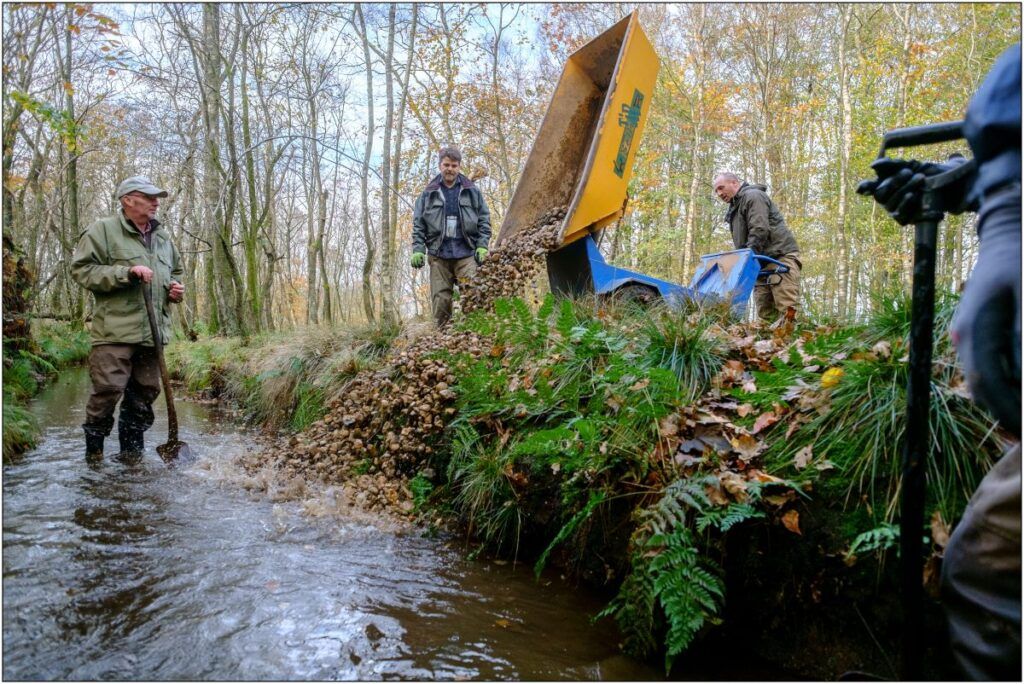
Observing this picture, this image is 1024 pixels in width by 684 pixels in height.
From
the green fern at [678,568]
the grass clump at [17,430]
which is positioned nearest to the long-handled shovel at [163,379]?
the grass clump at [17,430]

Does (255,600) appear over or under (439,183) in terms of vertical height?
under

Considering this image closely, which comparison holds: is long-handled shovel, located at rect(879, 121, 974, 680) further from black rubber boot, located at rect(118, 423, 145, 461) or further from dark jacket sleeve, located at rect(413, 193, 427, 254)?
black rubber boot, located at rect(118, 423, 145, 461)

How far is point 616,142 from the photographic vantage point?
629cm

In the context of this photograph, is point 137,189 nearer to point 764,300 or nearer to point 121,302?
point 121,302

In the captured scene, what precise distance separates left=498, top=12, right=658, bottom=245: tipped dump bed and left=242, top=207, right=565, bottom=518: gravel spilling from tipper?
1663 millimetres

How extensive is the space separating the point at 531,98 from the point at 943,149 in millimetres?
11133

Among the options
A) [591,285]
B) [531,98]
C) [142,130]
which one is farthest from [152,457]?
[142,130]

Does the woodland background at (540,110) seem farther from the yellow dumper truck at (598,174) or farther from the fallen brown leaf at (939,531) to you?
the fallen brown leaf at (939,531)

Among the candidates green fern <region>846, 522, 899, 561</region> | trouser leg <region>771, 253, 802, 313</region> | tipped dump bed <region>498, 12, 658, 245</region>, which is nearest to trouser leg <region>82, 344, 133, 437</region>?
tipped dump bed <region>498, 12, 658, 245</region>

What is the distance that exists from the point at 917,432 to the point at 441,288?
5.40 metres

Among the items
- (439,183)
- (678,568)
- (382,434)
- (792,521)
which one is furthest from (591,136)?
(678,568)

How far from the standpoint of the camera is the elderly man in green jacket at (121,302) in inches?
186

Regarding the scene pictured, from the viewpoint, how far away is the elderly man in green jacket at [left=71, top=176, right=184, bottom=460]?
473 centimetres

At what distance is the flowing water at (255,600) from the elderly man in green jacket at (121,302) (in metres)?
0.94
